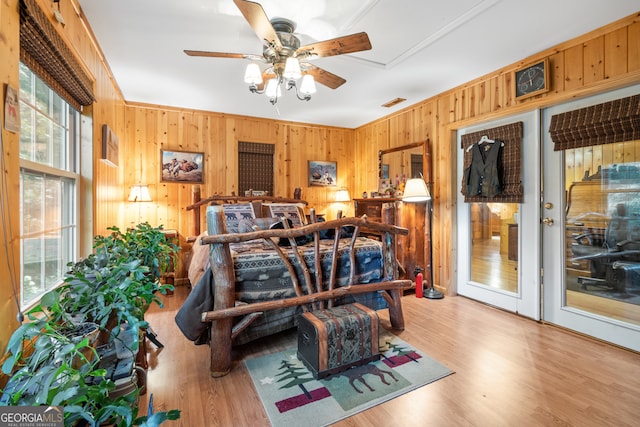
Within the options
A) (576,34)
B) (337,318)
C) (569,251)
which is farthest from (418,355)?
(576,34)

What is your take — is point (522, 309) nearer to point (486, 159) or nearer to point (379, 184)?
point (486, 159)

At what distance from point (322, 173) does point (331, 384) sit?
4068mm

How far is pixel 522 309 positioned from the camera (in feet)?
10.2

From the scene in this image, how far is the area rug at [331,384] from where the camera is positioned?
1.72 m

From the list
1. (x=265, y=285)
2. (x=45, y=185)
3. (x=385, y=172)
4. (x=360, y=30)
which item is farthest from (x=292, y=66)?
(x=385, y=172)

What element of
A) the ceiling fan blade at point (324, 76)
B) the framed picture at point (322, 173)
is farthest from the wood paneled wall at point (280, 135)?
the ceiling fan blade at point (324, 76)

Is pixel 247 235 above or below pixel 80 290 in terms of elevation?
above

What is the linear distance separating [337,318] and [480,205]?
2491mm

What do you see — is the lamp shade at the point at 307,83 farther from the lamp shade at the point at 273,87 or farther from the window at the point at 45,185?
the window at the point at 45,185

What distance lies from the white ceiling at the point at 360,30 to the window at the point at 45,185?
2.93 ft

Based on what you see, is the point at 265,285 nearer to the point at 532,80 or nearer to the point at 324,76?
the point at 324,76

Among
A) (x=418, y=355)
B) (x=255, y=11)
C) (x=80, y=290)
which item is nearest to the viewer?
(x=80, y=290)

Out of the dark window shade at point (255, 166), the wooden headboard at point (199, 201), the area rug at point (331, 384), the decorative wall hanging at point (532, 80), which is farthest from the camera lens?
the dark window shade at point (255, 166)

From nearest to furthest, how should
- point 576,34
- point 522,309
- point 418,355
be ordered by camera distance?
point 418,355, point 576,34, point 522,309
